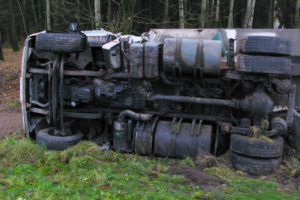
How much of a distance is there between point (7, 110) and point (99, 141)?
503 cm

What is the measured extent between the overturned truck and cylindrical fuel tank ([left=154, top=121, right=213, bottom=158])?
0.05 ft

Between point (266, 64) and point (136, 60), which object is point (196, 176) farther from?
point (136, 60)

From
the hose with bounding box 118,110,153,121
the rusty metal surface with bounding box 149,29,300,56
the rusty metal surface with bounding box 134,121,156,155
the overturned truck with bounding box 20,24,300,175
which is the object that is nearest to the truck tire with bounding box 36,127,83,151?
the overturned truck with bounding box 20,24,300,175

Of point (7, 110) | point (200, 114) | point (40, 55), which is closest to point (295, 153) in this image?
point (200, 114)

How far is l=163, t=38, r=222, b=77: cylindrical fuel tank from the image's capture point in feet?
14.4

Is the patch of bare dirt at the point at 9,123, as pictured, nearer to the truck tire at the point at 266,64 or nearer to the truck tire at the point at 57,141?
the truck tire at the point at 57,141

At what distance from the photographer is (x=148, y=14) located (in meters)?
21.3

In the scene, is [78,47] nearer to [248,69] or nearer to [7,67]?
[248,69]

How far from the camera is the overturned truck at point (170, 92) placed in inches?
165

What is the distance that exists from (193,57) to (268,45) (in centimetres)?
105

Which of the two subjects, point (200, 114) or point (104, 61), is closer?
point (200, 114)

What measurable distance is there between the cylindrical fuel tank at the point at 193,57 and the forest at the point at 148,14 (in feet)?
18.5

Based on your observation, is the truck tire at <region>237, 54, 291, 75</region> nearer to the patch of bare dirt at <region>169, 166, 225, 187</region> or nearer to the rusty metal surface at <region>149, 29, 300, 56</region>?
the rusty metal surface at <region>149, 29, 300, 56</region>

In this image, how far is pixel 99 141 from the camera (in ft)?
17.6
